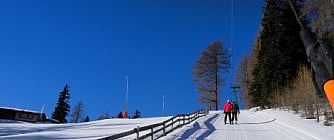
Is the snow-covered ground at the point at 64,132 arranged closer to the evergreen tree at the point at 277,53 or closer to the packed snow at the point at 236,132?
the packed snow at the point at 236,132

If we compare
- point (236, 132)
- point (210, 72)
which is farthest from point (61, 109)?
point (236, 132)

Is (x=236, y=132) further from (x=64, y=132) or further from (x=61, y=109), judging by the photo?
(x=61, y=109)

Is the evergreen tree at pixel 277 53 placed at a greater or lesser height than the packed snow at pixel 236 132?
greater

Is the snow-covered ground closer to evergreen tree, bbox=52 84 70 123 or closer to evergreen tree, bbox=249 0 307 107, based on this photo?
evergreen tree, bbox=249 0 307 107

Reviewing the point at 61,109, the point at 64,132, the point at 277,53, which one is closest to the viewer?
the point at 64,132

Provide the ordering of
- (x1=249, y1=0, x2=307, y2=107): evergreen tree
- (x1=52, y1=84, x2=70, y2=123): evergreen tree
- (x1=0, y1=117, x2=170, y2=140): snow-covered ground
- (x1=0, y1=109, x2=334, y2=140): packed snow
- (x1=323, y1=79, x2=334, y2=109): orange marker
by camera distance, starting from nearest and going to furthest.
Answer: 1. (x1=323, y1=79, x2=334, y2=109): orange marker
2. (x1=0, y1=109, x2=334, y2=140): packed snow
3. (x1=0, y1=117, x2=170, y2=140): snow-covered ground
4. (x1=249, y1=0, x2=307, y2=107): evergreen tree
5. (x1=52, y1=84, x2=70, y2=123): evergreen tree

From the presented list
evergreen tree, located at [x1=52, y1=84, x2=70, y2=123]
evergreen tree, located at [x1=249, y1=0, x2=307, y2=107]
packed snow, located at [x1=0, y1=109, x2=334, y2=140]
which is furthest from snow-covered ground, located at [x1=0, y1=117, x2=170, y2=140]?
evergreen tree, located at [x1=52, y1=84, x2=70, y2=123]

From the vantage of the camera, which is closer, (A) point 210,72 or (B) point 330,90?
(B) point 330,90

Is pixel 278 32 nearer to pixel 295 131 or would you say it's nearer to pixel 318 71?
pixel 295 131

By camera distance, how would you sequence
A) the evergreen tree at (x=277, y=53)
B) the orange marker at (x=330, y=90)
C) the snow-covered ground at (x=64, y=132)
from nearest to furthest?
the orange marker at (x=330, y=90) < the snow-covered ground at (x=64, y=132) < the evergreen tree at (x=277, y=53)

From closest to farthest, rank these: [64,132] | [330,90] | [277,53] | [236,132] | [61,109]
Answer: [330,90] → [236,132] → [64,132] → [277,53] → [61,109]

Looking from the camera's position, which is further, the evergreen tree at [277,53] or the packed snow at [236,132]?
the evergreen tree at [277,53]

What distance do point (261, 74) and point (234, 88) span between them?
13.1m

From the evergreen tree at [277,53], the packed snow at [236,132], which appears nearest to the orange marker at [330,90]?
the packed snow at [236,132]
